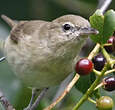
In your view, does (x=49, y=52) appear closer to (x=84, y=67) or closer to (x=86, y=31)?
(x=86, y=31)

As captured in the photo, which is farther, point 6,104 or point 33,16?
point 33,16

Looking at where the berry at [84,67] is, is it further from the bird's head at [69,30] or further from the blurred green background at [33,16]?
the blurred green background at [33,16]

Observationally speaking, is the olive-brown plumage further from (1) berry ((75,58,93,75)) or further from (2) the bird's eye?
(1) berry ((75,58,93,75))

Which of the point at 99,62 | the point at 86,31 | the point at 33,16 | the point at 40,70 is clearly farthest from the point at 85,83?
the point at 33,16

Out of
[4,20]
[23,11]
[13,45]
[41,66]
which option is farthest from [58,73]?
[23,11]

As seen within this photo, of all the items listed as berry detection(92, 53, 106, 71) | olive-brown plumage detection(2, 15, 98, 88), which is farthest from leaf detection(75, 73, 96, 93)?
olive-brown plumage detection(2, 15, 98, 88)

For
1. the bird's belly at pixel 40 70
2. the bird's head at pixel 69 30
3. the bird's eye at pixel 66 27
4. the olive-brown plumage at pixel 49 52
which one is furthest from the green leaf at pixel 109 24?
the bird's belly at pixel 40 70

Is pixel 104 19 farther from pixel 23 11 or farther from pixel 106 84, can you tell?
pixel 23 11
